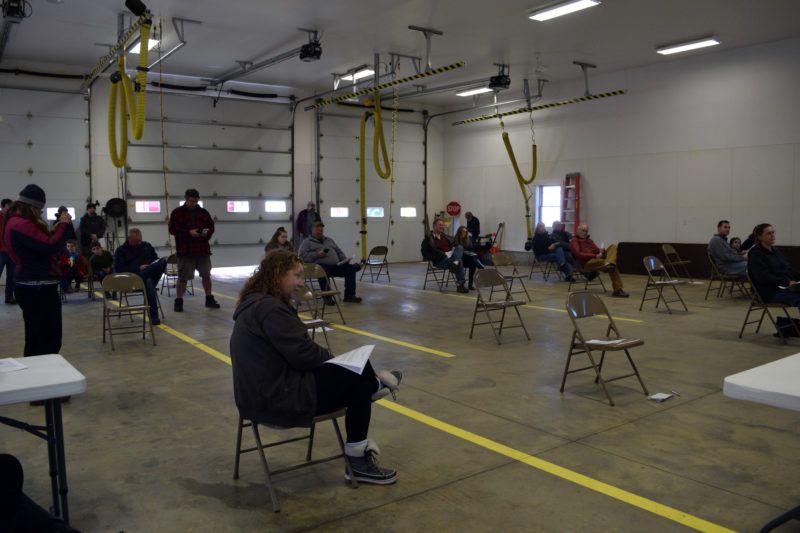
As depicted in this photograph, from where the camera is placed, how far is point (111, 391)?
5.06 m

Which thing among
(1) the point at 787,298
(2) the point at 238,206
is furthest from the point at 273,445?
(2) the point at 238,206

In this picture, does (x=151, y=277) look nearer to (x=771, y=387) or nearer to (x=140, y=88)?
(x=140, y=88)

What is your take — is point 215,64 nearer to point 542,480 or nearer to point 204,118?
point 204,118

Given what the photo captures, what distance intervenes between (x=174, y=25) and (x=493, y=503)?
998cm

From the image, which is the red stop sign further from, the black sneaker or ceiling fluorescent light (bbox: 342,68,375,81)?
the black sneaker

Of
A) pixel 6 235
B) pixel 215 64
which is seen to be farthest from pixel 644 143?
pixel 6 235

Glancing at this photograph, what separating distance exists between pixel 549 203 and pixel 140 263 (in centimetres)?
1137

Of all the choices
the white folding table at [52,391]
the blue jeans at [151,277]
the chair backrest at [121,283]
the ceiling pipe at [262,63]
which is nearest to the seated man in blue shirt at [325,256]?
the blue jeans at [151,277]

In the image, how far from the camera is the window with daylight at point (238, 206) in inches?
619

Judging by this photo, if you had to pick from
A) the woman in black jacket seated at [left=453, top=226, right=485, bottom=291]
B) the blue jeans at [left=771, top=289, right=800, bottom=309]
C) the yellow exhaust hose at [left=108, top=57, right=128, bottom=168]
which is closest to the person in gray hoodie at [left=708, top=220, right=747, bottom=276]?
the blue jeans at [left=771, top=289, right=800, bottom=309]

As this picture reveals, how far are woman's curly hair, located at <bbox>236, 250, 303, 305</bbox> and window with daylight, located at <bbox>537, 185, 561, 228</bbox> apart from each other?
1381 centimetres

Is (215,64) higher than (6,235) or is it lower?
higher

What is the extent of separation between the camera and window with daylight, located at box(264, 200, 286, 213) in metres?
16.2

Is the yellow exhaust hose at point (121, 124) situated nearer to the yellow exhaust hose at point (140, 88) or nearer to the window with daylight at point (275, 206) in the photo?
the yellow exhaust hose at point (140, 88)
